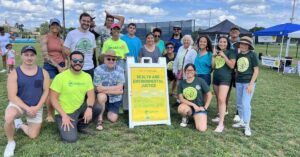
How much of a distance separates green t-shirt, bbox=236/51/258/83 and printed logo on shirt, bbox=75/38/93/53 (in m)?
2.58

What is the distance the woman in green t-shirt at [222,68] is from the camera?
16.3 feet

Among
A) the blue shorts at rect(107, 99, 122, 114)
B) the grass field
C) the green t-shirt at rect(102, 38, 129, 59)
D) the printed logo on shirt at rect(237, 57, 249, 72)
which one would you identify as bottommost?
the grass field

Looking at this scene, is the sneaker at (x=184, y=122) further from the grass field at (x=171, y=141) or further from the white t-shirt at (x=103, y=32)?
the white t-shirt at (x=103, y=32)

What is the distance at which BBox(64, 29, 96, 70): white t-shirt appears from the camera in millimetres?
5031

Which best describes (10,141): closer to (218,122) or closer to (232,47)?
(218,122)

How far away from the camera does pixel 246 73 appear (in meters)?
4.84

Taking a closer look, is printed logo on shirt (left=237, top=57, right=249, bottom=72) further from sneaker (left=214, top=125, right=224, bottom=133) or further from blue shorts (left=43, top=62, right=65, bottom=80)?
blue shorts (left=43, top=62, right=65, bottom=80)

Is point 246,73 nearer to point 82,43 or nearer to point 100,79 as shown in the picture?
point 100,79

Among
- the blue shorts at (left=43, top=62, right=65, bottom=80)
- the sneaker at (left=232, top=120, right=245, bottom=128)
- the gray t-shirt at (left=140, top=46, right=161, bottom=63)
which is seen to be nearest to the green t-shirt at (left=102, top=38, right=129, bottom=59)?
the gray t-shirt at (left=140, top=46, right=161, bottom=63)

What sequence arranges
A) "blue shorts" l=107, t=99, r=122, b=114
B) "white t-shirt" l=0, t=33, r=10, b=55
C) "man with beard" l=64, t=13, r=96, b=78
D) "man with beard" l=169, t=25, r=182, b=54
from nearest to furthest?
"man with beard" l=64, t=13, r=96, b=78, "blue shorts" l=107, t=99, r=122, b=114, "man with beard" l=169, t=25, r=182, b=54, "white t-shirt" l=0, t=33, r=10, b=55

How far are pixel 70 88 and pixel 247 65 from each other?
2.84 m

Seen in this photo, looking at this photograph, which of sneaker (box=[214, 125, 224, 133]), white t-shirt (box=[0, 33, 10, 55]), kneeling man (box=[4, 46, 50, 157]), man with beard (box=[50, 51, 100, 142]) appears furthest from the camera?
white t-shirt (box=[0, 33, 10, 55])

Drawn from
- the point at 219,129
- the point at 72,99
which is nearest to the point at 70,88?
the point at 72,99

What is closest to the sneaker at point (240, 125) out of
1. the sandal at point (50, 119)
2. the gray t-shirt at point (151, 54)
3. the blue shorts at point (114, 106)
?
the gray t-shirt at point (151, 54)
